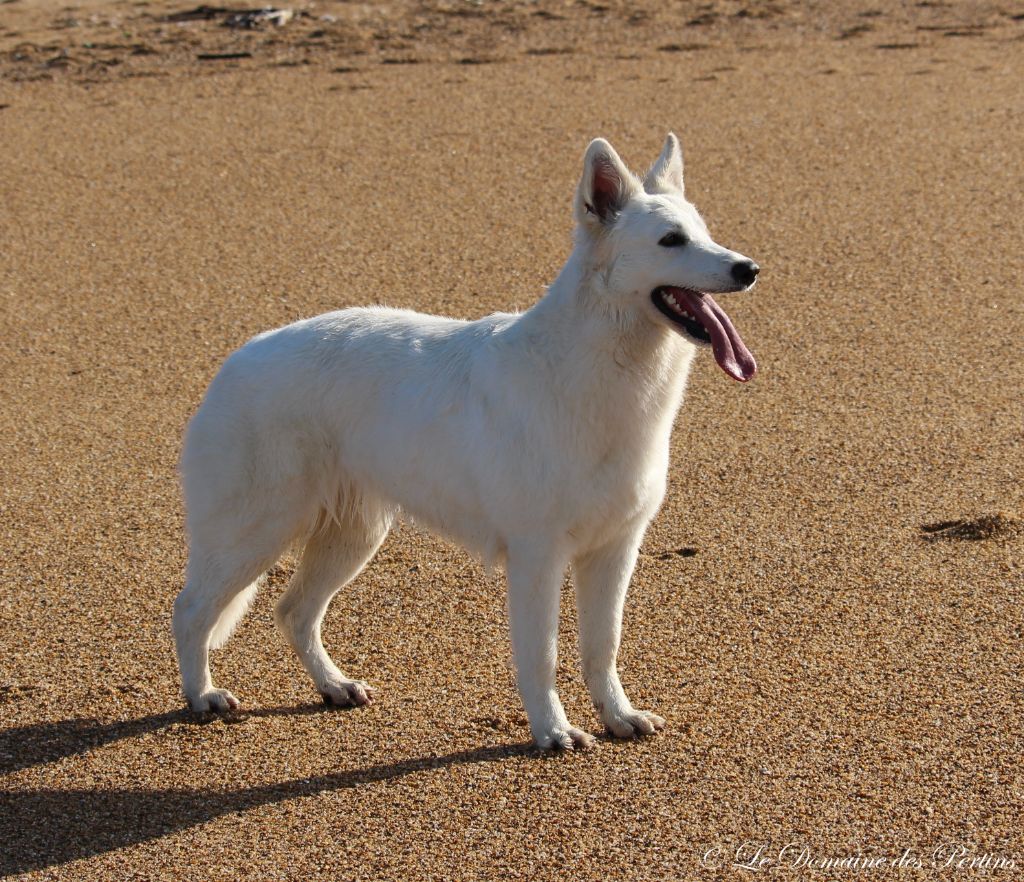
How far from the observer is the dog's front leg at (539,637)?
195 inches

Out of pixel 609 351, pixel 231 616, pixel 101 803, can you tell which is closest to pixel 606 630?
pixel 609 351

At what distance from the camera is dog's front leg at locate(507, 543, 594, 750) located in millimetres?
4949

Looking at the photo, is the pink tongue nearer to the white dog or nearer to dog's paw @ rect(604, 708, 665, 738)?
the white dog

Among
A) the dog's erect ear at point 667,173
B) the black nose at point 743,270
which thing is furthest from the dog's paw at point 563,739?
the dog's erect ear at point 667,173

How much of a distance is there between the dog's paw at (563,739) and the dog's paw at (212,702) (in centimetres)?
121

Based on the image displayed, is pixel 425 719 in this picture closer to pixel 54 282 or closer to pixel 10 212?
pixel 54 282

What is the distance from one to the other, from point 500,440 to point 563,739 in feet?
3.41

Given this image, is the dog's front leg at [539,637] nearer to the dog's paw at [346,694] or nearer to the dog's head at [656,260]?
the dog's paw at [346,694]

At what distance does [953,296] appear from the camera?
31.5ft

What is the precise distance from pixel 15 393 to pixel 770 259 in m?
5.08

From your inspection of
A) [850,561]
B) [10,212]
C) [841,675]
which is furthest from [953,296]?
[10,212]

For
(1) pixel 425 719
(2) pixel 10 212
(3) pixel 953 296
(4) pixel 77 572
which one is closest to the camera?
(1) pixel 425 719

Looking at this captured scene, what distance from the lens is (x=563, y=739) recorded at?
16.6 feet

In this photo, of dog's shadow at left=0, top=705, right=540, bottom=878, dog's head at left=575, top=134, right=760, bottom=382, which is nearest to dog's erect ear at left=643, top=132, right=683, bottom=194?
dog's head at left=575, top=134, right=760, bottom=382
